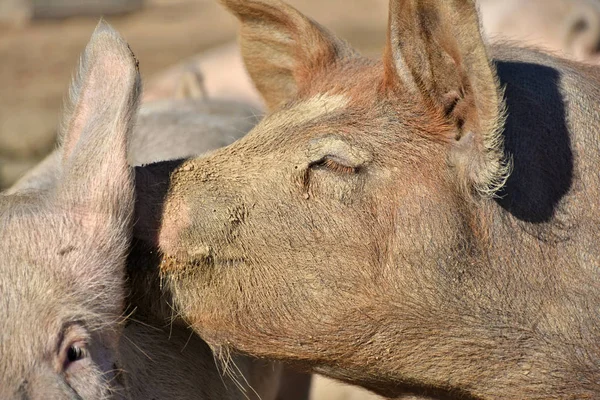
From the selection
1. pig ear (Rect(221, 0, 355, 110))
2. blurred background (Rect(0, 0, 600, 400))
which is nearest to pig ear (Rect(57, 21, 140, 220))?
pig ear (Rect(221, 0, 355, 110))

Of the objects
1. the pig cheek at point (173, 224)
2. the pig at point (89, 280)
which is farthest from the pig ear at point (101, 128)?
the pig cheek at point (173, 224)

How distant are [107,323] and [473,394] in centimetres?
121

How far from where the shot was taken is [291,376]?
17.3ft

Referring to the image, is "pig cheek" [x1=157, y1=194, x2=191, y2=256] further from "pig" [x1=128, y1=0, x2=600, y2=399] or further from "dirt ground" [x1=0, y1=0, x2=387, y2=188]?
"dirt ground" [x1=0, y1=0, x2=387, y2=188]

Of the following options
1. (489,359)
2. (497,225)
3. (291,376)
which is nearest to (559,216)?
(497,225)

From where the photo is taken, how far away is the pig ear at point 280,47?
365 centimetres

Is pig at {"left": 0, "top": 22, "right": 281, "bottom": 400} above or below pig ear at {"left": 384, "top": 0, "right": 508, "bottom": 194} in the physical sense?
below

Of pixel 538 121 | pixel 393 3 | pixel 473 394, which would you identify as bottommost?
pixel 473 394

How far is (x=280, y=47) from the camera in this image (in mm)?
3859

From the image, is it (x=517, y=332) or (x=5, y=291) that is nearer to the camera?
(x=5, y=291)

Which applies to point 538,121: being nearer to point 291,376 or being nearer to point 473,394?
point 473,394

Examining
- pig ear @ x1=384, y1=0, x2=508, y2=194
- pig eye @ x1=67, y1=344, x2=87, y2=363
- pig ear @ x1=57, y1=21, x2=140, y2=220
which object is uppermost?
pig ear @ x1=384, y1=0, x2=508, y2=194

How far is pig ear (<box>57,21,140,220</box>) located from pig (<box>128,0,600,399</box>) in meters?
0.14

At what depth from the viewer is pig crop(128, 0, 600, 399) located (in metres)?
2.96
